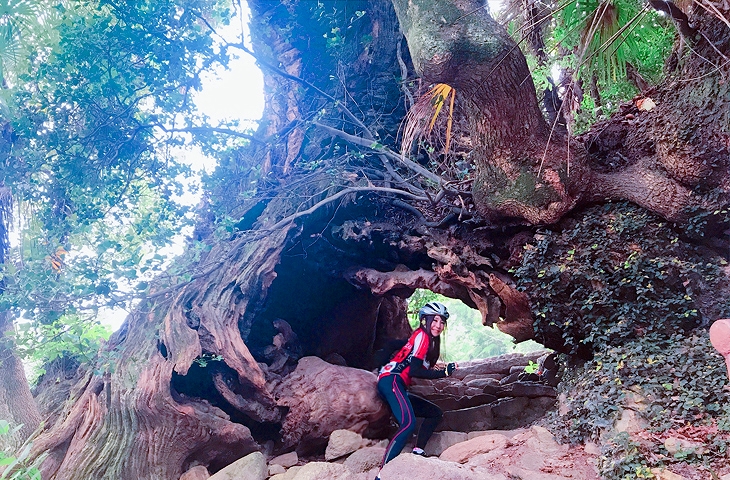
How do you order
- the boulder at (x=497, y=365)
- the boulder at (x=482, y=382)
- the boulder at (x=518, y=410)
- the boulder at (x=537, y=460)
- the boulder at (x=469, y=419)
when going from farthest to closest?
1. the boulder at (x=497, y=365)
2. the boulder at (x=482, y=382)
3. the boulder at (x=469, y=419)
4. the boulder at (x=518, y=410)
5. the boulder at (x=537, y=460)

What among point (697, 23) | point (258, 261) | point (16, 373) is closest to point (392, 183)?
point (258, 261)

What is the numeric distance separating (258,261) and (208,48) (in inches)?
92.6

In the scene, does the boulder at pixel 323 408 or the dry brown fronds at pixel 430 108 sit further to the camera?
the boulder at pixel 323 408

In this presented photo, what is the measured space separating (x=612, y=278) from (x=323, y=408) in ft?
10.0

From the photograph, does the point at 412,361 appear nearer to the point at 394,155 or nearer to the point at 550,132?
the point at 394,155

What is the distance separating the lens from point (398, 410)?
426cm

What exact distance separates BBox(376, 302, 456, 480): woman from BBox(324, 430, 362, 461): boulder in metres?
0.51

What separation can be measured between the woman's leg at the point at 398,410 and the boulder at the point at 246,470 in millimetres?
1156

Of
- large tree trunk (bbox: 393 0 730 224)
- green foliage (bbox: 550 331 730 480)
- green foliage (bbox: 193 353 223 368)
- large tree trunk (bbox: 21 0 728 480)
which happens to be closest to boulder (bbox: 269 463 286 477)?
large tree trunk (bbox: 21 0 728 480)

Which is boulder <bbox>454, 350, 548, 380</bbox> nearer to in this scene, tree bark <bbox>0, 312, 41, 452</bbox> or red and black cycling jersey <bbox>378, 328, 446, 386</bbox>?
red and black cycling jersey <bbox>378, 328, 446, 386</bbox>

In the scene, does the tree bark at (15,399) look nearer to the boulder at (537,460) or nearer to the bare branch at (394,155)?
the bare branch at (394,155)

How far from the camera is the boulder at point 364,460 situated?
159 inches

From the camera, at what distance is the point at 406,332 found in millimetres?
7805

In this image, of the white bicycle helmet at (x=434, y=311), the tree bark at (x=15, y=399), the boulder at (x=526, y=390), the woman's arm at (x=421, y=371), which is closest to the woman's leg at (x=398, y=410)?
the woman's arm at (x=421, y=371)
